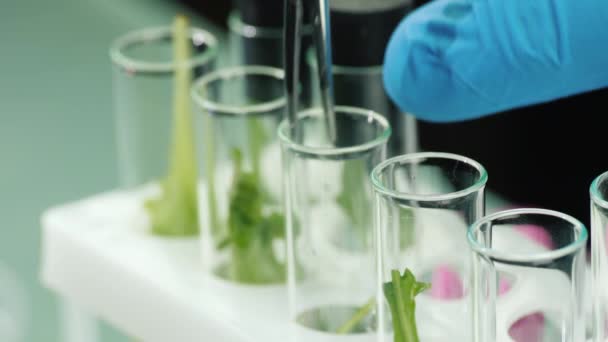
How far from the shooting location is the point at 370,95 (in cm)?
102

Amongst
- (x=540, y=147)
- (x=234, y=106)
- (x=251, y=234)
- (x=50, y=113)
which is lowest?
(x=50, y=113)

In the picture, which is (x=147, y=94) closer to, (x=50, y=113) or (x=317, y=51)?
(x=317, y=51)

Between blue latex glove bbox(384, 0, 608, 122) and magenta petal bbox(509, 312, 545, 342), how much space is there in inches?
6.6

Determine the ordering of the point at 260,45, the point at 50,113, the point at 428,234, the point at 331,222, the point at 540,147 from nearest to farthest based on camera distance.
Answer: the point at 428,234 → the point at 331,222 → the point at 260,45 → the point at 540,147 → the point at 50,113

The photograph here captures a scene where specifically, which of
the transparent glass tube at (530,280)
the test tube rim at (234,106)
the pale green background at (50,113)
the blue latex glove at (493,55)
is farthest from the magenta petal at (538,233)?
the pale green background at (50,113)

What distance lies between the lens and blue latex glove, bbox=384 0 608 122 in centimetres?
74

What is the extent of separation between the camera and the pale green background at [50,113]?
2131mm

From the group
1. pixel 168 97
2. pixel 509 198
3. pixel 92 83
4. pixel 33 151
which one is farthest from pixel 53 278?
pixel 92 83

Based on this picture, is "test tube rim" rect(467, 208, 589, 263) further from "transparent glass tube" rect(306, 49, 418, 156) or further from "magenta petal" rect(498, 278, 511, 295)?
"transparent glass tube" rect(306, 49, 418, 156)

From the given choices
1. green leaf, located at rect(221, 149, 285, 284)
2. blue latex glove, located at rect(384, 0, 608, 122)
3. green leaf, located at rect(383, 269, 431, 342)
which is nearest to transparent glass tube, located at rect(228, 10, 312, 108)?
green leaf, located at rect(221, 149, 285, 284)

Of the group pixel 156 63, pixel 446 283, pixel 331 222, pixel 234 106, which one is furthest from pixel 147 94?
pixel 446 283

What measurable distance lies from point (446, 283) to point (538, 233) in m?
0.09

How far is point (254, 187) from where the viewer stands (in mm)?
959

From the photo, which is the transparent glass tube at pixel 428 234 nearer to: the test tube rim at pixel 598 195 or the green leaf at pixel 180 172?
the test tube rim at pixel 598 195
